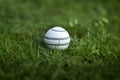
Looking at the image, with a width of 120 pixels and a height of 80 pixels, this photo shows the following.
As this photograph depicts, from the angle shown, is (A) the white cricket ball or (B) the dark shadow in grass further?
(B) the dark shadow in grass

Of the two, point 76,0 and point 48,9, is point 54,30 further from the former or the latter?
point 76,0

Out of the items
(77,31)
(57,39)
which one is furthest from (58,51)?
(77,31)

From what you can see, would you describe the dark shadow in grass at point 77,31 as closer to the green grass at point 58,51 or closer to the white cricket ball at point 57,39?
the green grass at point 58,51

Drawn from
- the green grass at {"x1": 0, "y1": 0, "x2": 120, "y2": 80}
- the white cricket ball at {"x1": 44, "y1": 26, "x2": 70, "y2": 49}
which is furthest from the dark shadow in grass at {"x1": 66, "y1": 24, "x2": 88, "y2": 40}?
the white cricket ball at {"x1": 44, "y1": 26, "x2": 70, "y2": 49}

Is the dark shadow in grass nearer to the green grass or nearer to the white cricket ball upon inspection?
the green grass

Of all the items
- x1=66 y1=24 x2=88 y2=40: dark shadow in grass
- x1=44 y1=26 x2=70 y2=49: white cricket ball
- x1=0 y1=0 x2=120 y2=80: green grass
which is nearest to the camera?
x1=0 y1=0 x2=120 y2=80: green grass

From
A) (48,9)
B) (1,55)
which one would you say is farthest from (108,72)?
(48,9)
